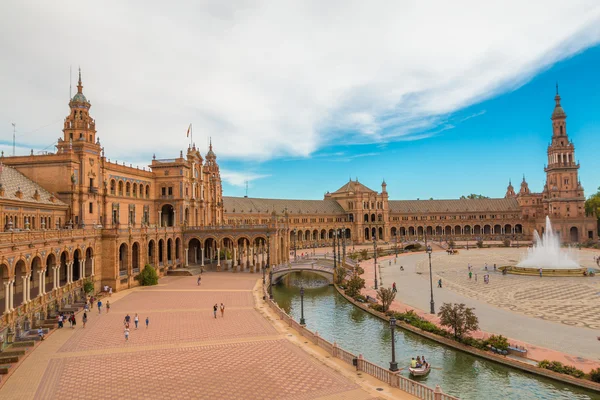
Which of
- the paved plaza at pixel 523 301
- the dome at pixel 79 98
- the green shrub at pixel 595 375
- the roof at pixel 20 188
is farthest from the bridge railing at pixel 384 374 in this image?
the dome at pixel 79 98

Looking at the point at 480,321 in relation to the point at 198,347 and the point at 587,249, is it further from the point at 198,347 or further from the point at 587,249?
the point at 587,249

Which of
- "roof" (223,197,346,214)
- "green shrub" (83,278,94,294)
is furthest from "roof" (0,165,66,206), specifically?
"roof" (223,197,346,214)

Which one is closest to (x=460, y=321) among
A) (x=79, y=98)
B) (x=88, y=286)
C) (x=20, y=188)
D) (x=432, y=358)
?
(x=432, y=358)

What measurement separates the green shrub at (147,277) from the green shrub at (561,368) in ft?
154

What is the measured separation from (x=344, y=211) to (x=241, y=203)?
35622 millimetres

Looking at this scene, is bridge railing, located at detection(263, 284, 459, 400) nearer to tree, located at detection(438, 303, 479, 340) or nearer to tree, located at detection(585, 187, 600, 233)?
tree, located at detection(438, 303, 479, 340)


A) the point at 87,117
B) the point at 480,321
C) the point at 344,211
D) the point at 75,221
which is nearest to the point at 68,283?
the point at 75,221

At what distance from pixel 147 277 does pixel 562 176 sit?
116049 millimetres

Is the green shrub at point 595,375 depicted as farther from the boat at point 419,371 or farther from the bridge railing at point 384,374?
the bridge railing at point 384,374

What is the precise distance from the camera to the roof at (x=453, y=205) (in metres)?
141

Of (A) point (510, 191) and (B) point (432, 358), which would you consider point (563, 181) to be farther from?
(B) point (432, 358)

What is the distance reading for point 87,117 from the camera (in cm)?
6022

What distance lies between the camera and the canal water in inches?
941

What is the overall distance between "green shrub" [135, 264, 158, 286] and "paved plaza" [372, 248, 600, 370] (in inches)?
1146
